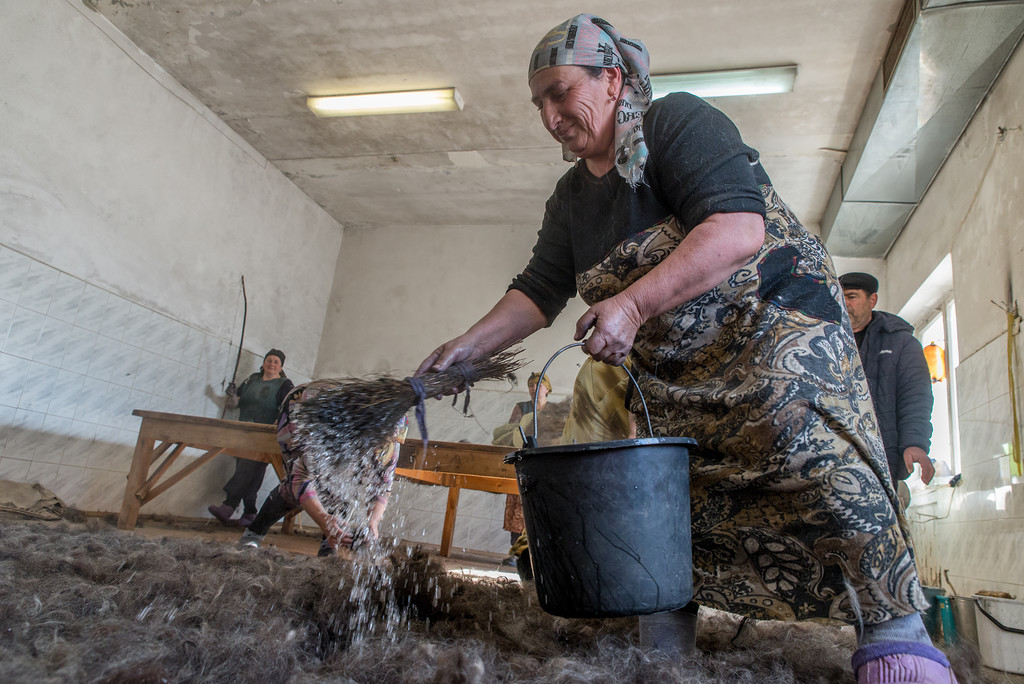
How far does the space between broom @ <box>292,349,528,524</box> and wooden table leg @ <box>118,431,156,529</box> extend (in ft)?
9.45

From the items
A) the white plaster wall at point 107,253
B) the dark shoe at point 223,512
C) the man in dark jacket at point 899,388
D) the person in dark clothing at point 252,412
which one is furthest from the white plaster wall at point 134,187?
the man in dark jacket at point 899,388

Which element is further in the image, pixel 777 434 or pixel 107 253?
pixel 107 253

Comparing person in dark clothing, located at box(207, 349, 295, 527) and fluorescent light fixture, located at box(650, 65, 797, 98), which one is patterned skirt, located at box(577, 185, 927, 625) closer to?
fluorescent light fixture, located at box(650, 65, 797, 98)

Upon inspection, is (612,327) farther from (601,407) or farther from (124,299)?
(124,299)

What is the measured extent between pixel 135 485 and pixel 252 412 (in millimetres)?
2182

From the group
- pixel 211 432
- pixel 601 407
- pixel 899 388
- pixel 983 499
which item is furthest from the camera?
pixel 211 432

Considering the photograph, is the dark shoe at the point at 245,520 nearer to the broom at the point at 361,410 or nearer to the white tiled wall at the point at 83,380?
the white tiled wall at the point at 83,380

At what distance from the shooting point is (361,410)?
4.78ft

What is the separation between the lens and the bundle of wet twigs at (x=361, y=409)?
4.75 ft

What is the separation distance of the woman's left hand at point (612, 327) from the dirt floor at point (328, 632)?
0.53m

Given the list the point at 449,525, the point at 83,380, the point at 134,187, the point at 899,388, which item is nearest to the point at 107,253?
the point at 134,187

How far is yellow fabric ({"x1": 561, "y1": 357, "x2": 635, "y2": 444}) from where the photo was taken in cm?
184

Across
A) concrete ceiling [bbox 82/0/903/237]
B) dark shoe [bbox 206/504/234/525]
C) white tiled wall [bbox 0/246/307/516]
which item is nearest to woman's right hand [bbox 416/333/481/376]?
concrete ceiling [bbox 82/0/903/237]

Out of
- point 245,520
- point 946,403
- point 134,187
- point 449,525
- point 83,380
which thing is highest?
point 134,187
